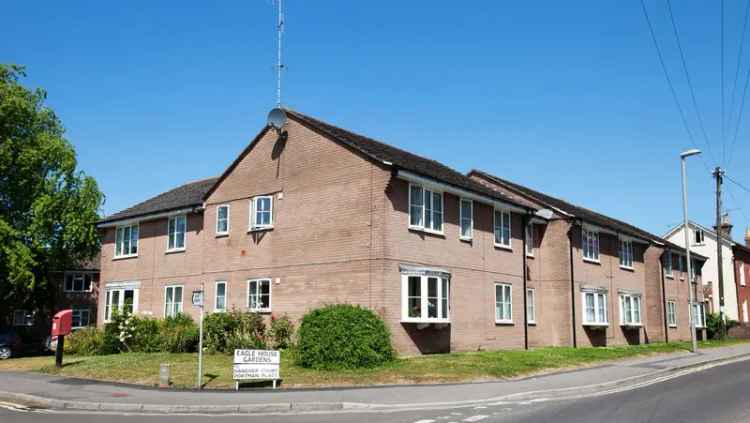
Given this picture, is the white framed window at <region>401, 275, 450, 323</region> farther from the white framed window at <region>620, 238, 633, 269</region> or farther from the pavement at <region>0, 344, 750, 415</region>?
the white framed window at <region>620, 238, 633, 269</region>

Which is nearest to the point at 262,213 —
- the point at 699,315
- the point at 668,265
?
the point at 668,265

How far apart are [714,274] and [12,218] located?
5722cm

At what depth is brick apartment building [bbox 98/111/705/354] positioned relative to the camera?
23.3m

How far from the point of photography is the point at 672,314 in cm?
4356

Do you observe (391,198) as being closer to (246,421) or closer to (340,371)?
(340,371)

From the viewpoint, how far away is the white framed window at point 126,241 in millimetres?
34188

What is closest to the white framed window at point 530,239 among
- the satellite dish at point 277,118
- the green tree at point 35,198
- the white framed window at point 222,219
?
the satellite dish at point 277,118

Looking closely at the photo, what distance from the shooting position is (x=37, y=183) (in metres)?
38.9

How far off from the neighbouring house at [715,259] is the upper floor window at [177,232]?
1791 inches

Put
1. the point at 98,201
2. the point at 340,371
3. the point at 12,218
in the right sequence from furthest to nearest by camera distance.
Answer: the point at 98,201
the point at 12,218
the point at 340,371

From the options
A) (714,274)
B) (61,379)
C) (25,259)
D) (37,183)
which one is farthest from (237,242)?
(714,274)

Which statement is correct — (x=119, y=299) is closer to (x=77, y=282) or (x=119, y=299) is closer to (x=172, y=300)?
(x=172, y=300)

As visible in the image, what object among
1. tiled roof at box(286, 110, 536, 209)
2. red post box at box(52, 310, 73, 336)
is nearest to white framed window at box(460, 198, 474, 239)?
tiled roof at box(286, 110, 536, 209)

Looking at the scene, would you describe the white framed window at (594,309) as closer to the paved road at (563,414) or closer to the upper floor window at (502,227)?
the upper floor window at (502,227)
